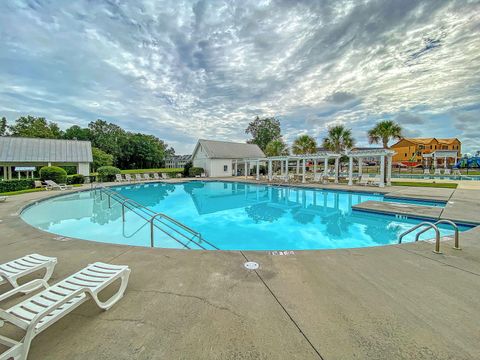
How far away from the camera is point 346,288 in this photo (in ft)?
9.26

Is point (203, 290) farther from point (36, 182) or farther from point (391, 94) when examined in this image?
point (391, 94)

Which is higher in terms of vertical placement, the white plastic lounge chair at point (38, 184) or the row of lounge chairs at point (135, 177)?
the row of lounge chairs at point (135, 177)

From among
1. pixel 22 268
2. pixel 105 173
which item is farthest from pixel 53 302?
pixel 105 173

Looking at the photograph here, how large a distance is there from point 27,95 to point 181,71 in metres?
19.6

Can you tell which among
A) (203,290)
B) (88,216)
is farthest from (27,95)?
(203,290)

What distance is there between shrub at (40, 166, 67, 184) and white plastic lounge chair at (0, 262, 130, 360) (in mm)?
19861

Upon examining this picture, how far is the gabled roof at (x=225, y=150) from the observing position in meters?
27.2

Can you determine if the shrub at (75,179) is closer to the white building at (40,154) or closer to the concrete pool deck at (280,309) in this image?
the white building at (40,154)

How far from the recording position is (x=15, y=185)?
14.8 meters

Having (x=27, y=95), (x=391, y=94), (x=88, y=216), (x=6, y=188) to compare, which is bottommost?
(x=88, y=216)

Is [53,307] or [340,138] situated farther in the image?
[340,138]

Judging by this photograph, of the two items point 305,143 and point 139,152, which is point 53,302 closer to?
point 305,143

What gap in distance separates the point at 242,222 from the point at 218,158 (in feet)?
61.9

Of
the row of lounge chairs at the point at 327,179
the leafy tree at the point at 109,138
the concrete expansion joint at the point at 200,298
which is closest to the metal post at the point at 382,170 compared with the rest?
the row of lounge chairs at the point at 327,179
